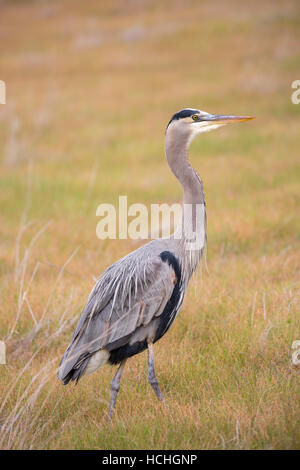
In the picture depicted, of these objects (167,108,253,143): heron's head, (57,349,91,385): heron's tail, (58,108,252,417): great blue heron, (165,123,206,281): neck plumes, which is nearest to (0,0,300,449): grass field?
(57,349,91,385): heron's tail

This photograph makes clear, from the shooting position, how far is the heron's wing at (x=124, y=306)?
3.51m

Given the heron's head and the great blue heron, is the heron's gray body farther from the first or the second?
the heron's head

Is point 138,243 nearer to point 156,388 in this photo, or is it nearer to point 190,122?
point 190,122

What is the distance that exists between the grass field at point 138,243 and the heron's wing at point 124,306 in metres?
0.31

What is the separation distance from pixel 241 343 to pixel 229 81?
11783mm

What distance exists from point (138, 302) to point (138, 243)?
3.17 metres

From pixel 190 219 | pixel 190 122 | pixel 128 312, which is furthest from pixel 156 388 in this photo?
pixel 190 122

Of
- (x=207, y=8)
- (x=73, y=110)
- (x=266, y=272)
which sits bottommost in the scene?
(x=266, y=272)

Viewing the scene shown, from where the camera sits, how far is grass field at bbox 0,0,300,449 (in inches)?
130

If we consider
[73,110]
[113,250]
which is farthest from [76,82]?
[113,250]

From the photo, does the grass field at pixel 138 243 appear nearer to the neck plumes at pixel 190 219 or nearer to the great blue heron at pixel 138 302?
the great blue heron at pixel 138 302

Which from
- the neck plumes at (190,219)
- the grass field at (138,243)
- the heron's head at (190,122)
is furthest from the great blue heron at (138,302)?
the grass field at (138,243)

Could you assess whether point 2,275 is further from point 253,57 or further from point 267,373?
point 253,57
